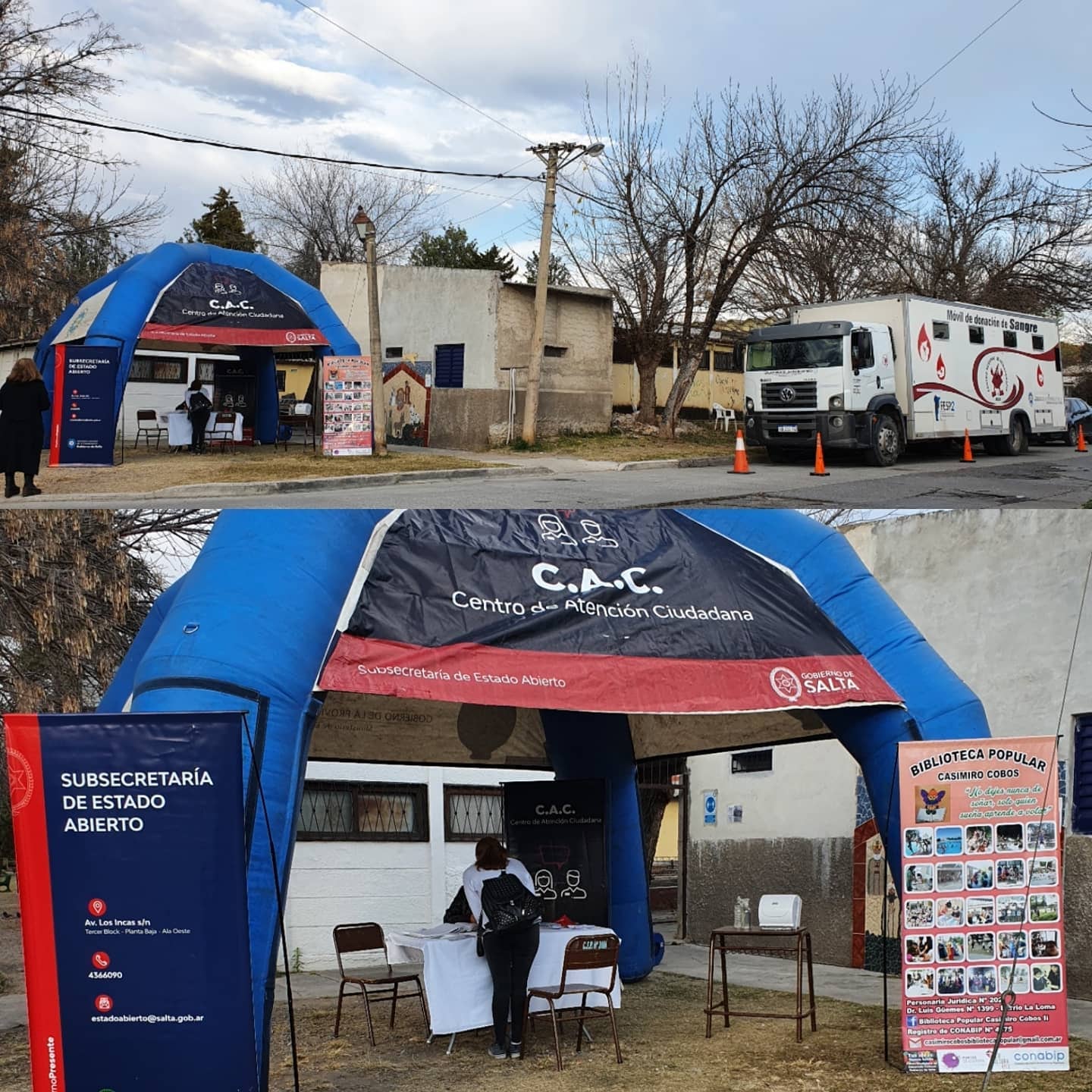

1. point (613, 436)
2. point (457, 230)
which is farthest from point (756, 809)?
point (457, 230)

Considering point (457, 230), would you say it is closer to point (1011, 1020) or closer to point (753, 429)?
point (753, 429)

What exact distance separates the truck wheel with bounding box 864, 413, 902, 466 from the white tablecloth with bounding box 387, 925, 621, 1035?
584 inches

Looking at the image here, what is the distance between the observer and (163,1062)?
18.5ft

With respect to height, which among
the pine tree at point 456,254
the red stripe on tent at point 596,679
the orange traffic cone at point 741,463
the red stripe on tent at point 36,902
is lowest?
the red stripe on tent at point 36,902

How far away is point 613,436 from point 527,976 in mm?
21505

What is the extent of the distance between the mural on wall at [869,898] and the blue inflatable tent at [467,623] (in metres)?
5.85

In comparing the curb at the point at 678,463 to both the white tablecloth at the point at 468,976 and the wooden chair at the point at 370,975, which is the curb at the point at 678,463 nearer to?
the wooden chair at the point at 370,975

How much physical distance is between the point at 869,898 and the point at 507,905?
7123 mm

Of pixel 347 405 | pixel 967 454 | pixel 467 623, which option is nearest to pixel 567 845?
pixel 467 623

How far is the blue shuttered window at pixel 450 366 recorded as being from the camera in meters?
29.8

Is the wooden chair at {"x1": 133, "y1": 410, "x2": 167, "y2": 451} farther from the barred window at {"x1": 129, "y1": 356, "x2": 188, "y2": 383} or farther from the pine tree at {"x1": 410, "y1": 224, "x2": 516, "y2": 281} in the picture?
the pine tree at {"x1": 410, "y1": 224, "x2": 516, "y2": 281}

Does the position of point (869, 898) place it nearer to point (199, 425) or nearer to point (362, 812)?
point (362, 812)

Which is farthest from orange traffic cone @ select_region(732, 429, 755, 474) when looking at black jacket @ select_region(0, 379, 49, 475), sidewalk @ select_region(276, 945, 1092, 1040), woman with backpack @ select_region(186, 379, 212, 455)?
black jacket @ select_region(0, 379, 49, 475)

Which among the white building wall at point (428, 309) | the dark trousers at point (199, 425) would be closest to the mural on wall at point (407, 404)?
the white building wall at point (428, 309)
